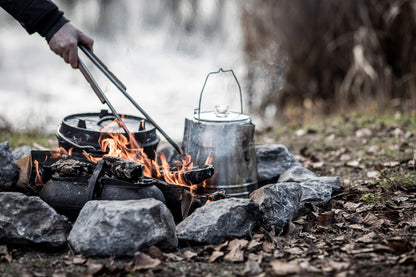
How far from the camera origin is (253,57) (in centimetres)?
724

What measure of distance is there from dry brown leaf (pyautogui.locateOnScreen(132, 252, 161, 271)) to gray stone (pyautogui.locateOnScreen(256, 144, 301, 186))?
1683 millimetres

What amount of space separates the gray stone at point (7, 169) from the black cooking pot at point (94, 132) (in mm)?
377

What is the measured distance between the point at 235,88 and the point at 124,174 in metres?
4.99

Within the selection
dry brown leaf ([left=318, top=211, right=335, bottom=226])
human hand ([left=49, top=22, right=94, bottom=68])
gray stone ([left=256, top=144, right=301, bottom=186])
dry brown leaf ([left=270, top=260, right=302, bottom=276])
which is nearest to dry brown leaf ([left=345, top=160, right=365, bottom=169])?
gray stone ([left=256, top=144, right=301, bottom=186])

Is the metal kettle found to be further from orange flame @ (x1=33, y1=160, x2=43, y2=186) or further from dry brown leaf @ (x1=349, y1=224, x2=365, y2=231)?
orange flame @ (x1=33, y1=160, x2=43, y2=186)

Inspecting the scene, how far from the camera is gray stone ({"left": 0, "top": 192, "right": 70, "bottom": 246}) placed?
2334 mm

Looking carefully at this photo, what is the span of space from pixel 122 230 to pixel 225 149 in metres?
1.18

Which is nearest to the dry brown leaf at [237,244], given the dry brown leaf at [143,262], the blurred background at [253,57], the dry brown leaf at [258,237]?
the dry brown leaf at [258,237]

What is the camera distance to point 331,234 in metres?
2.50

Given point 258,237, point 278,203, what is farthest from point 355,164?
point 258,237

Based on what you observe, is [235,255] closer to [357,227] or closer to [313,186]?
[357,227]

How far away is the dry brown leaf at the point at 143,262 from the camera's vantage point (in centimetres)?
208

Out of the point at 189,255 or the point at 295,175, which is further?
the point at 295,175

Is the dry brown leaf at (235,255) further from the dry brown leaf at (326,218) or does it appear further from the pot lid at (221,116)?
the pot lid at (221,116)
